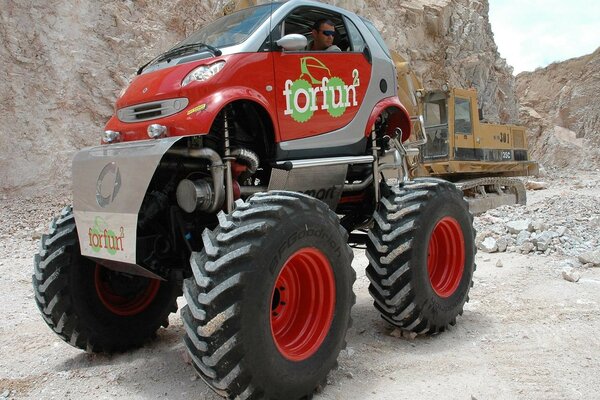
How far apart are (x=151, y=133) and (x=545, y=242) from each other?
5.53 meters

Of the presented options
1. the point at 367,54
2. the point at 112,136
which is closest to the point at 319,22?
the point at 367,54

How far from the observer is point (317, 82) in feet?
14.4

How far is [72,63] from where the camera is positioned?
46.3 ft

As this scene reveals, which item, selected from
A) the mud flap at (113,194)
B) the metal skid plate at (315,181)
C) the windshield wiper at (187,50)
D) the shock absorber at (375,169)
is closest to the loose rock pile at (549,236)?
the shock absorber at (375,169)

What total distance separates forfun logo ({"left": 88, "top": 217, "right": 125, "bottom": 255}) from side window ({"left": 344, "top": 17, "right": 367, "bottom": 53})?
101 inches

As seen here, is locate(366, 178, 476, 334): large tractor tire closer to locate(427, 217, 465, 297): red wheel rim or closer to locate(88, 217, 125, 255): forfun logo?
locate(427, 217, 465, 297): red wheel rim

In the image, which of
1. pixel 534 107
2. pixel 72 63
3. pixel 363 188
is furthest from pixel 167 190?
pixel 534 107

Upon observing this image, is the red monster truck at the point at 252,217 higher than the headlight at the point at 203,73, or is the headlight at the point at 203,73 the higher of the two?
the headlight at the point at 203,73

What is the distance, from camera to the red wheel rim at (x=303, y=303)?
3578mm

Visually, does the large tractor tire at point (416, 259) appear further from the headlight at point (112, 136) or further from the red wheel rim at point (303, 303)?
the headlight at point (112, 136)

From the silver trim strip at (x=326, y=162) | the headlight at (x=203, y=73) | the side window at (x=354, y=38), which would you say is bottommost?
the silver trim strip at (x=326, y=162)

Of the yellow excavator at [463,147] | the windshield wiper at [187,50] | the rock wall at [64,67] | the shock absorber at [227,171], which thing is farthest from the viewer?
the yellow excavator at [463,147]

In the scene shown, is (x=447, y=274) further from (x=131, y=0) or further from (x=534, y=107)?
(x=534, y=107)

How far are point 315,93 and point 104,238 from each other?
1.87 meters
